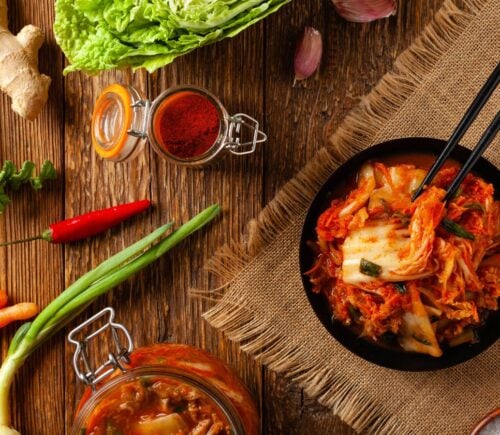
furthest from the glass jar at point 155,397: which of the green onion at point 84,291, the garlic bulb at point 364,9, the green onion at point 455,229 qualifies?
the garlic bulb at point 364,9

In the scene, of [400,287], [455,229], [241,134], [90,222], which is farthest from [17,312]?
[455,229]

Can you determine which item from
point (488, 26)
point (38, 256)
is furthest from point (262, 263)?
point (488, 26)

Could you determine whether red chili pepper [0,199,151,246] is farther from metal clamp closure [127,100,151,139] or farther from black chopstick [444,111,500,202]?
black chopstick [444,111,500,202]

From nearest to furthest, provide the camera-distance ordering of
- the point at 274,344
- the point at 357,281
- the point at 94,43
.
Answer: the point at 357,281 < the point at 94,43 < the point at 274,344

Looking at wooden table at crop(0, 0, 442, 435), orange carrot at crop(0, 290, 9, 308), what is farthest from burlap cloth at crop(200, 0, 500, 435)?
orange carrot at crop(0, 290, 9, 308)

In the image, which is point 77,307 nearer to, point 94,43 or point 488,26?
point 94,43

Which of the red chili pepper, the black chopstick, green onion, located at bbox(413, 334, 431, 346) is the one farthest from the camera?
the red chili pepper

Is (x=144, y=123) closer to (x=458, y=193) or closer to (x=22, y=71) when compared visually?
(x=22, y=71)
